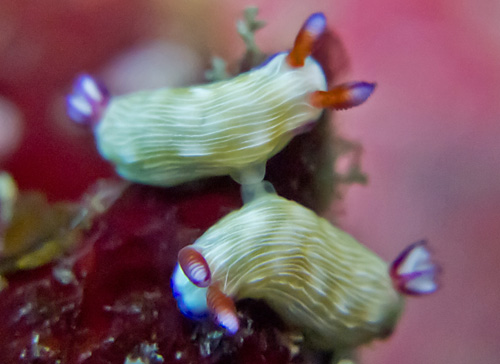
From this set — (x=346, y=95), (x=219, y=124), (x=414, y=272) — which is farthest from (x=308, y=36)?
(x=414, y=272)

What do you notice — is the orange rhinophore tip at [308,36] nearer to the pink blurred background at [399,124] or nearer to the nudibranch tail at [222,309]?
the pink blurred background at [399,124]

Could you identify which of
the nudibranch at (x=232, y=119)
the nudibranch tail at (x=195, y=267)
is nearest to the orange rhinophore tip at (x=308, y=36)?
the nudibranch at (x=232, y=119)

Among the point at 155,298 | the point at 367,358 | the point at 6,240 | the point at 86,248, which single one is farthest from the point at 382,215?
the point at 6,240

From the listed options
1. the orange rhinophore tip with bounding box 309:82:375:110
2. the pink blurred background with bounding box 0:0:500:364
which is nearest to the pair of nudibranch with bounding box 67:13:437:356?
the orange rhinophore tip with bounding box 309:82:375:110

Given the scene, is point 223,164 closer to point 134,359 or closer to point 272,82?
point 272,82

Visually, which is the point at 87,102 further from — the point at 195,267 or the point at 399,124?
the point at 399,124

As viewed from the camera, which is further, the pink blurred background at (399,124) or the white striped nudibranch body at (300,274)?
the pink blurred background at (399,124)

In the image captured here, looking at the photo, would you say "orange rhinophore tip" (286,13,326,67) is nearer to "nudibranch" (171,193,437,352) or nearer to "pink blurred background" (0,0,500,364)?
"pink blurred background" (0,0,500,364)
